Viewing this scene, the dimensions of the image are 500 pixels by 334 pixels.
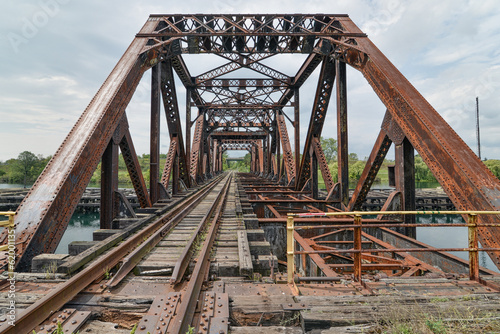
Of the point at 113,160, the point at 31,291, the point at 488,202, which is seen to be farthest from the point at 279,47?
the point at 31,291

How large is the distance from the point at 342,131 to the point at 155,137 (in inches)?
273

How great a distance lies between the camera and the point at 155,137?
10.3m

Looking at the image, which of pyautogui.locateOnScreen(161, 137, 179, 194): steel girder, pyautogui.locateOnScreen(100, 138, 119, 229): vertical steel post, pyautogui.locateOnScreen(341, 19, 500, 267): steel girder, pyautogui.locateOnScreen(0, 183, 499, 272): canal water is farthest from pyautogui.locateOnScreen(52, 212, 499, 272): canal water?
pyautogui.locateOnScreen(100, 138, 119, 229): vertical steel post

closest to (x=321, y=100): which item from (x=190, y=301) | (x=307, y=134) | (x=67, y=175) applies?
(x=307, y=134)

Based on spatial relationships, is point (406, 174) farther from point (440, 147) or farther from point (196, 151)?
point (196, 151)

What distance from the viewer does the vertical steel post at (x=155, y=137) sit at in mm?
10055

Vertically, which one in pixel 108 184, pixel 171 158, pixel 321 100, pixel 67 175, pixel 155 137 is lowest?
pixel 108 184

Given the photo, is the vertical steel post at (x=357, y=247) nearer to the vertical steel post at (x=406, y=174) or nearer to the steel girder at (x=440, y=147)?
the steel girder at (x=440, y=147)

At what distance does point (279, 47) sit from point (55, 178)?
881cm

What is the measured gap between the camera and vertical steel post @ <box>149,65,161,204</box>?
1005 centimetres

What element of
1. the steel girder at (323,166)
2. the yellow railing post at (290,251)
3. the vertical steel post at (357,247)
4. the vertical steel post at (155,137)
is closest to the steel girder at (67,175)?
the vertical steel post at (155,137)

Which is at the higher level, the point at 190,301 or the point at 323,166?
the point at 323,166

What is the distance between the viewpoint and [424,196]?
2686 centimetres

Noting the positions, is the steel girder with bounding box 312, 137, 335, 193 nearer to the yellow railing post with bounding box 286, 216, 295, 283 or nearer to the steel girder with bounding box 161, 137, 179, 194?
the steel girder with bounding box 161, 137, 179, 194
